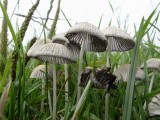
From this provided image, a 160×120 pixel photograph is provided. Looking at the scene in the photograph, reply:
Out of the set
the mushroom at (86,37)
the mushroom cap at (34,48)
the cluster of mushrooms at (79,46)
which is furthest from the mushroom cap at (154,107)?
the mushroom cap at (34,48)

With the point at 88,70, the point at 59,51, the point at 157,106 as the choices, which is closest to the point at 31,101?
the point at 59,51

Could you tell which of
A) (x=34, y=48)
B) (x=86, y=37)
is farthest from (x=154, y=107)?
(x=34, y=48)

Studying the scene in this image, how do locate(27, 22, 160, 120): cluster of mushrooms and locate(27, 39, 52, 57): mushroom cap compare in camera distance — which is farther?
locate(27, 39, 52, 57): mushroom cap

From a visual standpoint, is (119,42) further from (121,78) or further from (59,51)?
(59,51)

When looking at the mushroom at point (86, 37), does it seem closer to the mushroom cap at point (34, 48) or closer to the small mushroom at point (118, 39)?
the small mushroom at point (118, 39)

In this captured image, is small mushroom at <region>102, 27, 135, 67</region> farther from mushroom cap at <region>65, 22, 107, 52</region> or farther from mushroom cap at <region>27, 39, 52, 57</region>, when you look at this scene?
mushroom cap at <region>27, 39, 52, 57</region>

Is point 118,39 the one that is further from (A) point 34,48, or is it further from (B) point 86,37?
(A) point 34,48

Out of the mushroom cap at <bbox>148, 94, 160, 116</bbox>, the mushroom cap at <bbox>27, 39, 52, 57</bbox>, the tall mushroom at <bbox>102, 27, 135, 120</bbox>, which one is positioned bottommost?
the mushroom cap at <bbox>148, 94, 160, 116</bbox>

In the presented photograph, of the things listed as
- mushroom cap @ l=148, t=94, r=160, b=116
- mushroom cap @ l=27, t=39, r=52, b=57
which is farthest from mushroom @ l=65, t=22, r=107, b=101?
mushroom cap @ l=148, t=94, r=160, b=116
